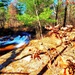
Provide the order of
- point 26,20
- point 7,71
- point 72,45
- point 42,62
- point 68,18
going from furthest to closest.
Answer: point 68,18, point 26,20, point 72,45, point 42,62, point 7,71

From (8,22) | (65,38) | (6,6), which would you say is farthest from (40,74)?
(8,22)

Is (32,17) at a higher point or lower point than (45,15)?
lower

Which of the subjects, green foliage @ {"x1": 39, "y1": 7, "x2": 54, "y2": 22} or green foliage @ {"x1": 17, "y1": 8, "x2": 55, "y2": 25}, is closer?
green foliage @ {"x1": 17, "y1": 8, "x2": 55, "y2": 25}

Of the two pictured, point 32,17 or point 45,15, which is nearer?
point 45,15

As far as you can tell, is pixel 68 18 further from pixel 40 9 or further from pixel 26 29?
pixel 40 9

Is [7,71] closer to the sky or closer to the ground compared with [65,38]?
closer to the ground

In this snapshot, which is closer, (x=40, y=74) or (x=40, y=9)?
(x=40, y=74)

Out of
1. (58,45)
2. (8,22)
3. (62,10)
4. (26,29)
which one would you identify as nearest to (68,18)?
(62,10)

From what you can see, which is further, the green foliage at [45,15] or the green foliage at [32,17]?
the green foliage at [45,15]

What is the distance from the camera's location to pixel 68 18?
46.3 metres

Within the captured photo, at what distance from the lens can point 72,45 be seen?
37.2 ft

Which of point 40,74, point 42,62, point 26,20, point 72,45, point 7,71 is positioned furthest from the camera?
point 26,20

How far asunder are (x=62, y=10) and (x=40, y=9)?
1303 cm

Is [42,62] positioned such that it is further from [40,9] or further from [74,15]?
[74,15]
